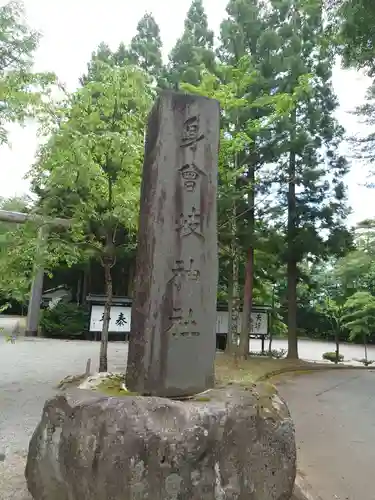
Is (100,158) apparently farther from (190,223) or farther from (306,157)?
(306,157)

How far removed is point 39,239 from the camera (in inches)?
302

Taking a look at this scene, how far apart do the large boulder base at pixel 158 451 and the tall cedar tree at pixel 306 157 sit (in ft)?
33.4

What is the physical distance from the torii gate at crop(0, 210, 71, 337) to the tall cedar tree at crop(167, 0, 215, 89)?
6.42m

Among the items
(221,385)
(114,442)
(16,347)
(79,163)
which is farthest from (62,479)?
(16,347)

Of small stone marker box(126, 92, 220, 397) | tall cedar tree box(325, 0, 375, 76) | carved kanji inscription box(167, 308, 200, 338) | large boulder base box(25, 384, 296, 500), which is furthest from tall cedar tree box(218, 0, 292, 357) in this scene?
large boulder base box(25, 384, 296, 500)

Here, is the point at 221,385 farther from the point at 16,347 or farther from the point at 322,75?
the point at 322,75

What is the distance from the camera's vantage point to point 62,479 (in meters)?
2.70

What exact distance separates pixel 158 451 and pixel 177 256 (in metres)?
1.51

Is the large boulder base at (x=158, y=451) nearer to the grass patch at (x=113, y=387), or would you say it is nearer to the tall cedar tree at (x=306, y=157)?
the grass patch at (x=113, y=387)

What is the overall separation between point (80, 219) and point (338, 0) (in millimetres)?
6175

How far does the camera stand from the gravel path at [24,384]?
3885mm

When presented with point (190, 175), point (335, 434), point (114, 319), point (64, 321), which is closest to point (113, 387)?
point (190, 175)

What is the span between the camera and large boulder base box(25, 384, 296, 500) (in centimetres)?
251

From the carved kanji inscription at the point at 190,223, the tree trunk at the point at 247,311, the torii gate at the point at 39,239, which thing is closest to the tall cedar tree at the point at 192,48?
the tree trunk at the point at 247,311
